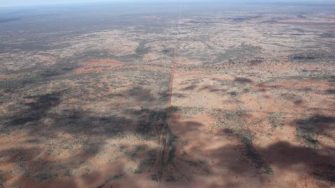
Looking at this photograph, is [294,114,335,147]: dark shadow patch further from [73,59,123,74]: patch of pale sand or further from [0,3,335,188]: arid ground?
[73,59,123,74]: patch of pale sand

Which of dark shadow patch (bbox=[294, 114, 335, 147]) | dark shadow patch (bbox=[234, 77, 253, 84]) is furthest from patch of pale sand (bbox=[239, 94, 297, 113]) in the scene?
dark shadow patch (bbox=[234, 77, 253, 84])

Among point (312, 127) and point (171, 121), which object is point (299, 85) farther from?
point (171, 121)

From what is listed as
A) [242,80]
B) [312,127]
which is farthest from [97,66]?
[312,127]

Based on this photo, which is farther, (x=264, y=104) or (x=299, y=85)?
(x=299, y=85)

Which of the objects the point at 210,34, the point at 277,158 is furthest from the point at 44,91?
the point at 210,34

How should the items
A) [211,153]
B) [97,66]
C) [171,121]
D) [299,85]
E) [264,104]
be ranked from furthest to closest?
1. [97,66]
2. [299,85]
3. [264,104]
4. [171,121]
5. [211,153]

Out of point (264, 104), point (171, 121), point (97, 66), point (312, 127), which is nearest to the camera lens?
point (312, 127)

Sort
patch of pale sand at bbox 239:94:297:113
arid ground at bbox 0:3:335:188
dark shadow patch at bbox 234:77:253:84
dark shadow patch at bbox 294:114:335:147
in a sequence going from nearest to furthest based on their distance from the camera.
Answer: arid ground at bbox 0:3:335:188 → dark shadow patch at bbox 294:114:335:147 → patch of pale sand at bbox 239:94:297:113 → dark shadow patch at bbox 234:77:253:84
